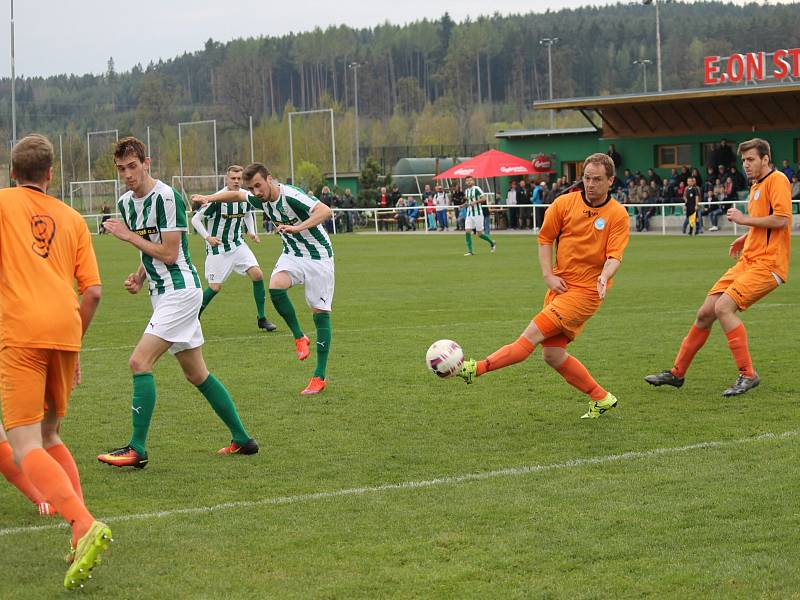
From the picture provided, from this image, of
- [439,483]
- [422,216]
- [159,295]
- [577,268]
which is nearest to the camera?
[439,483]

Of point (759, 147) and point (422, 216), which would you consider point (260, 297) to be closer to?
point (759, 147)

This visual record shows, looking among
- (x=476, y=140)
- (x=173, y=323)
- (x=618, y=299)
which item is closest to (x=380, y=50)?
(x=476, y=140)

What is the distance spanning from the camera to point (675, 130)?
42688 millimetres

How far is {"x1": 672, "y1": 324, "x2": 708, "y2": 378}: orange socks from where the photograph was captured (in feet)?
30.1

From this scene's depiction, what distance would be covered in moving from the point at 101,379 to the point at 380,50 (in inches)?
5816

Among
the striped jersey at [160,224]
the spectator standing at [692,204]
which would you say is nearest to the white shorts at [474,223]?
the spectator standing at [692,204]

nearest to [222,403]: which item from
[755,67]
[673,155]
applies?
[755,67]

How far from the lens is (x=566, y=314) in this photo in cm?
796

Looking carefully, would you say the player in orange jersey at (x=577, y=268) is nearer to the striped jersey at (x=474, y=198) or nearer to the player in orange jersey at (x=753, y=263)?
the player in orange jersey at (x=753, y=263)

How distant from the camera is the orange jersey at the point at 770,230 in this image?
8922mm

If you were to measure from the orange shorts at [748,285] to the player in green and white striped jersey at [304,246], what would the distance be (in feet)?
10.8

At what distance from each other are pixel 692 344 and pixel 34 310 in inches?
225

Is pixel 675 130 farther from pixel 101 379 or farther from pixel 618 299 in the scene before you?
pixel 101 379

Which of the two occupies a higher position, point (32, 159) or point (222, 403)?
point (32, 159)
